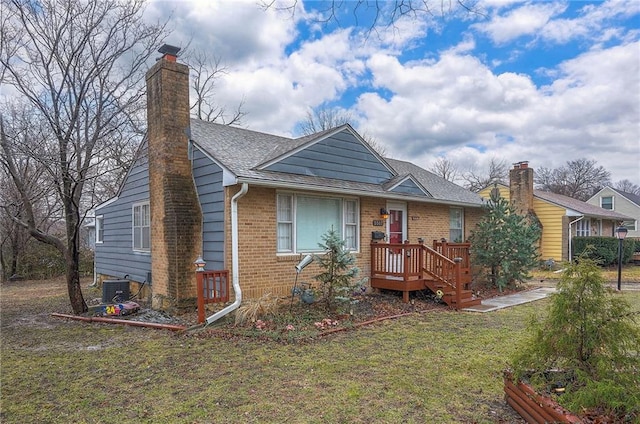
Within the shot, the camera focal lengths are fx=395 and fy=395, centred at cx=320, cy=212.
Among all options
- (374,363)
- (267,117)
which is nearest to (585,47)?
(374,363)

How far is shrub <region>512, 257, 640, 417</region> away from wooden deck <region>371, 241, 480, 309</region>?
18.5ft

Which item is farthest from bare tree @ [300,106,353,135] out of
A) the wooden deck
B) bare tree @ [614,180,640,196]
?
bare tree @ [614,180,640,196]

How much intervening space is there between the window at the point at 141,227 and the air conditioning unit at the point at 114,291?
3.48 feet

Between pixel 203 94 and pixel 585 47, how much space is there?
2221 centimetres

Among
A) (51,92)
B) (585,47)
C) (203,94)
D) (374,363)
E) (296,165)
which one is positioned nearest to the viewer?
(374,363)

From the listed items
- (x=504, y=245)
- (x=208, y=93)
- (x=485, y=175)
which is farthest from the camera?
(x=485, y=175)

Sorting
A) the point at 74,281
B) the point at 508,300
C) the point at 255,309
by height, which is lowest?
the point at 508,300

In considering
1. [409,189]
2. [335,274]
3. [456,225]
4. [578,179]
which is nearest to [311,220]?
[335,274]

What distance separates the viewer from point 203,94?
2544cm

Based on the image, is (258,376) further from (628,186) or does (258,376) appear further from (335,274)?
(628,186)

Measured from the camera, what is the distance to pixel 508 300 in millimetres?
10453

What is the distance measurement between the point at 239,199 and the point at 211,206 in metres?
0.82

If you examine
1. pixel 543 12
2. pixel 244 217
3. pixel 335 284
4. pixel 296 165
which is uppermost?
pixel 543 12

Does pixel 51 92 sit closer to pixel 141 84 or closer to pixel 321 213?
pixel 141 84
